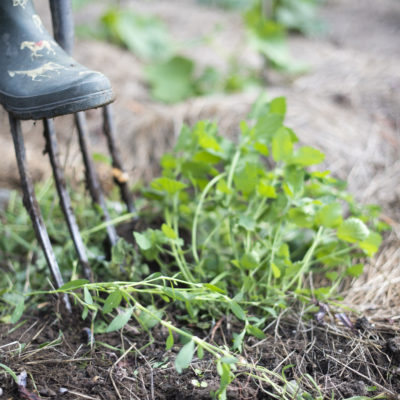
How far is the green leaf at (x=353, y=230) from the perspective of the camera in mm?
1148

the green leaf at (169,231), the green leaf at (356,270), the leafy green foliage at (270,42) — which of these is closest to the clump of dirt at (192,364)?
the green leaf at (356,270)

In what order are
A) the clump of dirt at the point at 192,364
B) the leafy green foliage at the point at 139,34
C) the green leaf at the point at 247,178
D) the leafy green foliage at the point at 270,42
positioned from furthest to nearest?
the leafy green foliage at the point at 139,34
the leafy green foliage at the point at 270,42
the green leaf at the point at 247,178
the clump of dirt at the point at 192,364

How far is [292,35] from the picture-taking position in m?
3.90

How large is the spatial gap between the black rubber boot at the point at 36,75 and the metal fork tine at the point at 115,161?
10.3 inches

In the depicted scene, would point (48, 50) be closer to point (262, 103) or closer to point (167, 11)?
point (262, 103)

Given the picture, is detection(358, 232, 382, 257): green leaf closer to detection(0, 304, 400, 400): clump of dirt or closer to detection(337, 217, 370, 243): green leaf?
detection(337, 217, 370, 243): green leaf

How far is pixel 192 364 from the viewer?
0.99m

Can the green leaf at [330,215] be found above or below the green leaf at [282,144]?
below

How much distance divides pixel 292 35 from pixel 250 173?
3192mm

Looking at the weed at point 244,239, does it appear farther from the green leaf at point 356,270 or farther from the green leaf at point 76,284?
the green leaf at point 76,284

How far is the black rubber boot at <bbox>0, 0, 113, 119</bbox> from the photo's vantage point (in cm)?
102

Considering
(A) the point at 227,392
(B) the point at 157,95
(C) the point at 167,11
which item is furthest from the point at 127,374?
(C) the point at 167,11

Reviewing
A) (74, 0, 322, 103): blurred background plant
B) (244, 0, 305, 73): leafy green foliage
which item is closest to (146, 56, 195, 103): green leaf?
(74, 0, 322, 103): blurred background plant

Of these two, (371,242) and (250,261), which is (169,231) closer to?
(250,261)
